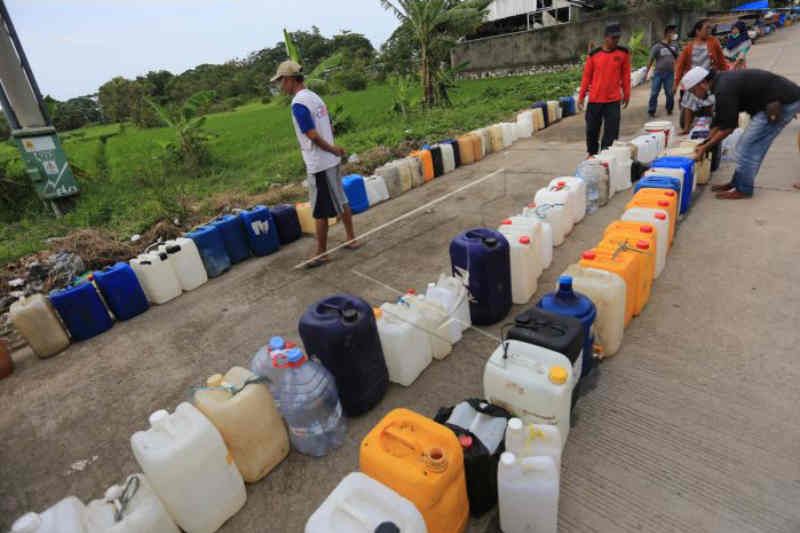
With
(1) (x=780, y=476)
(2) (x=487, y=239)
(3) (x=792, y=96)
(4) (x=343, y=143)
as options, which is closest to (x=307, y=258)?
(2) (x=487, y=239)

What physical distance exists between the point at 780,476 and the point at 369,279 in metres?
3.15

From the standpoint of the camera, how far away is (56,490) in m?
2.45

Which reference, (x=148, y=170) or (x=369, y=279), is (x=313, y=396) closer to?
(x=369, y=279)

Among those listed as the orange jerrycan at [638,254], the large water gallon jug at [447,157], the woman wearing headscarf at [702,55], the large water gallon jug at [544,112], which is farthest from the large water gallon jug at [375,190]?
the large water gallon jug at [544,112]

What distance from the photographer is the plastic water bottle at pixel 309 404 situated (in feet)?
7.20

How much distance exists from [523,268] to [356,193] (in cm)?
332

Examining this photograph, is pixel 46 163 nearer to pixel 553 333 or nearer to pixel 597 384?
pixel 553 333

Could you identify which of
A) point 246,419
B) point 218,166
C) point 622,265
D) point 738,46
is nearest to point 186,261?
point 246,419

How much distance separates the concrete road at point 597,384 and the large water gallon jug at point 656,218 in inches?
14.4

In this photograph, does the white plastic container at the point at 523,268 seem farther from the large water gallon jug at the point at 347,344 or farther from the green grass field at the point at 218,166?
the green grass field at the point at 218,166

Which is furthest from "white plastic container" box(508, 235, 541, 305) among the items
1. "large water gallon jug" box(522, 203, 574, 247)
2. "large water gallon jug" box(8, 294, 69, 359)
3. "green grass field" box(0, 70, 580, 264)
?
"green grass field" box(0, 70, 580, 264)

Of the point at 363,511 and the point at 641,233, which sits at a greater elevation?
the point at 641,233

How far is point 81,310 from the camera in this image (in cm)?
390

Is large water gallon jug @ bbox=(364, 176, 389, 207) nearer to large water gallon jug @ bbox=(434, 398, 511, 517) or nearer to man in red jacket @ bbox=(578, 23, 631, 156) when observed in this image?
man in red jacket @ bbox=(578, 23, 631, 156)
